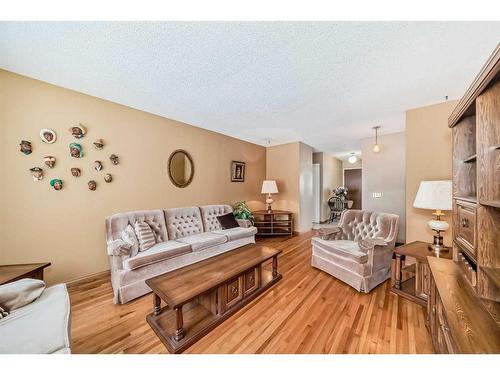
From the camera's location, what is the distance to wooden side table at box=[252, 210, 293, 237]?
4594 millimetres

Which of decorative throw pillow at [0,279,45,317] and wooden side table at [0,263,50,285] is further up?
decorative throw pillow at [0,279,45,317]

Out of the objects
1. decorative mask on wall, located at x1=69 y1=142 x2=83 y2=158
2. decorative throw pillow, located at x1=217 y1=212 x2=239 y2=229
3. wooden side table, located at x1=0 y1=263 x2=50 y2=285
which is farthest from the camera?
decorative throw pillow, located at x1=217 y1=212 x2=239 y2=229

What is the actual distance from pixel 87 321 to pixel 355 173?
26.8 feet

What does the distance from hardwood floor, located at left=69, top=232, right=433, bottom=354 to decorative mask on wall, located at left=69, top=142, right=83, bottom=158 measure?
1677 millimetres

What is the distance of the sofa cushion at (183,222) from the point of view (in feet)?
9.68

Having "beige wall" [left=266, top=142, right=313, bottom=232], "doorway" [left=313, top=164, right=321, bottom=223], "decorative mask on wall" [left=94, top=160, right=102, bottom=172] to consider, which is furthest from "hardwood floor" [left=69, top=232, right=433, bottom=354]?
"doorway" [left=313, top=164, right=321, bottom=223]

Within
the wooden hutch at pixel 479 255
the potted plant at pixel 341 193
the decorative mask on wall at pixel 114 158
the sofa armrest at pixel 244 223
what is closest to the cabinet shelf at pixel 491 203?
the wooden hutch at pixel 479 255

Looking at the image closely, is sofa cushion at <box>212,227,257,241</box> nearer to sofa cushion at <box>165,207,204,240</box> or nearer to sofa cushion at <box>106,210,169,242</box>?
sofa cushion at <box>165,207,204,240</box>

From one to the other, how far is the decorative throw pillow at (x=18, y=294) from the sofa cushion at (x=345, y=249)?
9.44 feet

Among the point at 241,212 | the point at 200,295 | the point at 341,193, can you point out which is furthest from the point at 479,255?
the point at 341,193

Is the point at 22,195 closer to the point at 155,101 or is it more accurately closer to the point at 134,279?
the point at 134,279

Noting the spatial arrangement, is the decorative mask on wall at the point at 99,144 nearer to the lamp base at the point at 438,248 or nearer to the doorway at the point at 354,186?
the lamp base at the point at 438,248

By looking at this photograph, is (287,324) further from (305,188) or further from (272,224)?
(305,188)

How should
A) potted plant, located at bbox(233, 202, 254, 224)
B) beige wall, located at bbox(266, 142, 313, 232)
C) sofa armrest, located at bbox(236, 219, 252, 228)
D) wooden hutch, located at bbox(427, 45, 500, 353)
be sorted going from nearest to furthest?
wooden hutch, located at bbox(427, 45, 500, 353) < sofa armrest, located at bbox(236, 219, 252, 228) < potted plant, located at bbox(233, 202, 254, 224) < beige wall, located at bbox(266, 142, 313, 232)
